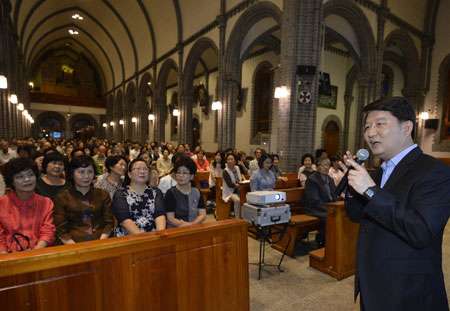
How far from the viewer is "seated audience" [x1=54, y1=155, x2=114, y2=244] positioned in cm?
242

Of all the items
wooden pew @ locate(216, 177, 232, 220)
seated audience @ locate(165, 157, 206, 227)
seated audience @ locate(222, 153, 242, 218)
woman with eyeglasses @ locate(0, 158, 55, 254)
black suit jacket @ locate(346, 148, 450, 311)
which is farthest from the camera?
wooden pew @ locate(216, 177, 232, 220)

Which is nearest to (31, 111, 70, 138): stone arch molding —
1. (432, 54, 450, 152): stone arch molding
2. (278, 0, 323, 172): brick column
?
(278, 0, 323, 172): brick column

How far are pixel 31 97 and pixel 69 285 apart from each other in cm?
3063

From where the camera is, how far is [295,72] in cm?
739

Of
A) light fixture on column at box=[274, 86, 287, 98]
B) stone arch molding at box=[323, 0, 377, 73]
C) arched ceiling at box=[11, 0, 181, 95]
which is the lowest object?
light fixture on column at box=[274, 86, 287, 98]

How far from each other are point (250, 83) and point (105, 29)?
14897 mm

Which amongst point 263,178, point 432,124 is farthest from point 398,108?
point 432,124

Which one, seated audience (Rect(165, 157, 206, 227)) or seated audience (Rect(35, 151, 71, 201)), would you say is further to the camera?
seated audience (Rect(35, 151, 71, 201))

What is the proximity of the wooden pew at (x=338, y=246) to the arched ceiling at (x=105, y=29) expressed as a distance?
13525mm

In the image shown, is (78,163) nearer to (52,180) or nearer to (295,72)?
(52,180)

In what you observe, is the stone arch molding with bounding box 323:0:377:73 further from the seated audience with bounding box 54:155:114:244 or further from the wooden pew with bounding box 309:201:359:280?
the seated audience with bounding box 54:155:114:244

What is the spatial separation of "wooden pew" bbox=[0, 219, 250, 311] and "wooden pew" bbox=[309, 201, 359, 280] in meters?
1.84

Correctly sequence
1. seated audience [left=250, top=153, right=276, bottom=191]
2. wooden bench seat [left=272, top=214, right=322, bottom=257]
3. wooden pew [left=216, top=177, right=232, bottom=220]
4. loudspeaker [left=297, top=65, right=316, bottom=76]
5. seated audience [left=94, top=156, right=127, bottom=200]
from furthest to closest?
loudspeaker [left=297, top=65, right=316, bottom=76], wooden pew [left=216, top=177, right=232, bottom=220], seated audience [left=250, top=153, right=276, bottom=191], wooden bench seat [left=272, top=214, right=322, bottom=257], seated audience [left=94, top=156, right=127, bottom=200]

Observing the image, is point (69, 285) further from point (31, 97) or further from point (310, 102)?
point (31, 97)
